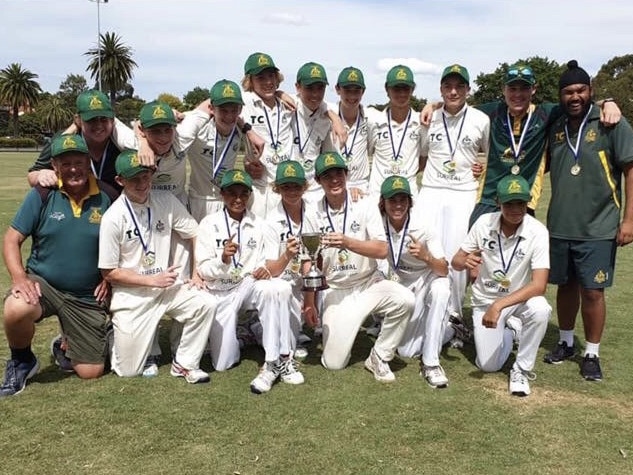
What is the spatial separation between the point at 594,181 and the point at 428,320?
1943 millimetres

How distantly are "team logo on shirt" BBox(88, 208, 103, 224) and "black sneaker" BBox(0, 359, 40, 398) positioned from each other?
1288mm

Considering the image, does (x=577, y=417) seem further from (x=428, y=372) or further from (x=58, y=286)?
(x=58, y=286)

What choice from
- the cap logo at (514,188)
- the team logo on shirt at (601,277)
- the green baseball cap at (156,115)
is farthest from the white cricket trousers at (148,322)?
the team logo on shirt at (601,277)

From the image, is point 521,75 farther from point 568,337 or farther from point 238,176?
point 238,176

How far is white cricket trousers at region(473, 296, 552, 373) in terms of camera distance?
4965 millimetres

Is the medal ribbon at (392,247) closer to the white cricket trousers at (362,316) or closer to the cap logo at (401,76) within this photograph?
the white cricket trousers at (362,316)

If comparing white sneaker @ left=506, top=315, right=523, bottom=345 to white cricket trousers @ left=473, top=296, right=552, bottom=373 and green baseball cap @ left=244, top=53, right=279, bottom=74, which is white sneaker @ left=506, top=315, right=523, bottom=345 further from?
green baseball cap @ left=244, top=53, right=279, bottom=74

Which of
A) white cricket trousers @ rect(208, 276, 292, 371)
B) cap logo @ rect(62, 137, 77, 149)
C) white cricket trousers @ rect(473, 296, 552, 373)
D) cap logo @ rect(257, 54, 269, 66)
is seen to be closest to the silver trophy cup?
white cricket trousers @ rect(208, 276, 292, 371)

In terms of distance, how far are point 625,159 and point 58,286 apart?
5.03 metres

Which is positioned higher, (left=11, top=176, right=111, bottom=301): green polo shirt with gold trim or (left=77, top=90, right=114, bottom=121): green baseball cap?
(left=77, top=90, right=114, bottom=121): green baseball cap

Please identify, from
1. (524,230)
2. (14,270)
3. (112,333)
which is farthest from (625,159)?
(14,270)

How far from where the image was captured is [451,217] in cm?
614

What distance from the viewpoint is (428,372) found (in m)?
5.14

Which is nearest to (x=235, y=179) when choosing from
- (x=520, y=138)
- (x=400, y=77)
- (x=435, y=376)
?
(x=400, y=77)
